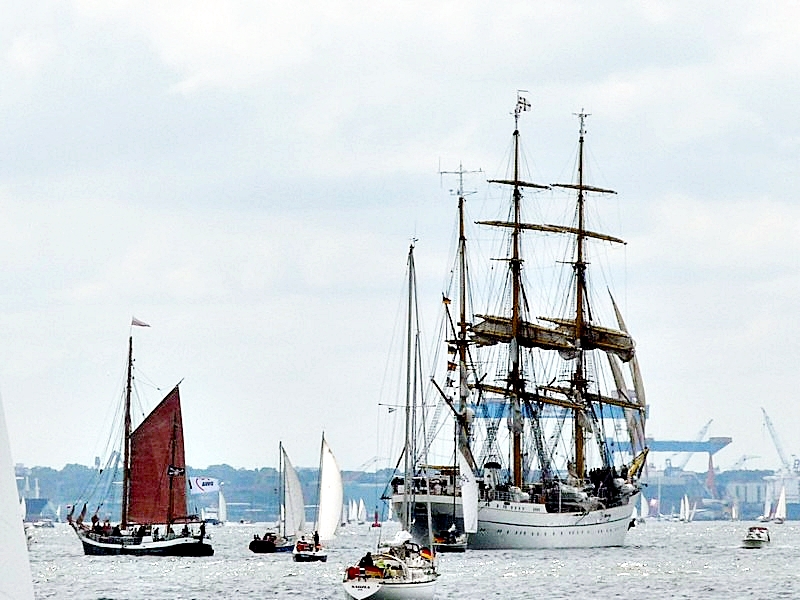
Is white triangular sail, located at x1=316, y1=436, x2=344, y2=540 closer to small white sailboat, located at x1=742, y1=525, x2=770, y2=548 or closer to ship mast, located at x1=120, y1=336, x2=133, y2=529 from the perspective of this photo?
ship mast, located at x1=120, y1=336, x2=133, y2=529

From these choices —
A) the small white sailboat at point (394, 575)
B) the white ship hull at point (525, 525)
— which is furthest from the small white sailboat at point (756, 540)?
the small white sailboat at point (394, 575)

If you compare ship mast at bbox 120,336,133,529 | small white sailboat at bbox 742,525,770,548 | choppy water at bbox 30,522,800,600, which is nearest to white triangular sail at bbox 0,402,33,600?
choppy water at bbox 30,522,800,600

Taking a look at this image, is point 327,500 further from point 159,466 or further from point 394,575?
point 394,575

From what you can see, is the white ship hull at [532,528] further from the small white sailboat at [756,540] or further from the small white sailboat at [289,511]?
the small white sailboat at [756,540]

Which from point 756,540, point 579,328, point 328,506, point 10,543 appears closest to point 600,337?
point 579,328

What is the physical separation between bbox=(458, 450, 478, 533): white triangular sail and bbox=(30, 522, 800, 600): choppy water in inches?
77.4

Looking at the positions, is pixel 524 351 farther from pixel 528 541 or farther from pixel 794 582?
pixel 794 582

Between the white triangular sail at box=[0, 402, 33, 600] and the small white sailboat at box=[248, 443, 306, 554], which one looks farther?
the small white sailboat at box=[248, 443, 306, 554]

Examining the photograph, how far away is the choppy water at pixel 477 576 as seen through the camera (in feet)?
249

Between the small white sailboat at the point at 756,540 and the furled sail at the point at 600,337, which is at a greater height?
the furled sail at the point at 600,337

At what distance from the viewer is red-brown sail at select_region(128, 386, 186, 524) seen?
107812 mm

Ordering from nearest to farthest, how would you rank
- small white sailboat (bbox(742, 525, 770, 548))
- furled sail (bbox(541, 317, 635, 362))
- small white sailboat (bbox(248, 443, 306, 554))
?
small white sailboat (bbox(248, 443, 306, 554)) < furled sail (bbox(541, 317, 635, 362)) < small white sailboat (bbox(742, 525, 770, 548))

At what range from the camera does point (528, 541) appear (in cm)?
12319

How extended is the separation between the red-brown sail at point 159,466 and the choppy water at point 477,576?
9.19ft
